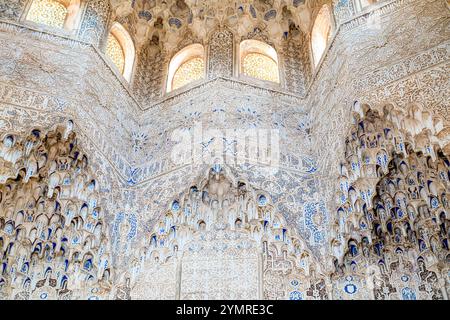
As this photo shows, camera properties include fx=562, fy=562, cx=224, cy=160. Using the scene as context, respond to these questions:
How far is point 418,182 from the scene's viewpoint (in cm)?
653

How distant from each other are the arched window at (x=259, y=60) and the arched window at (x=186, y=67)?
679 mm

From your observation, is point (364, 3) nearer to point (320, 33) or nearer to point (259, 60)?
point (320, 33)

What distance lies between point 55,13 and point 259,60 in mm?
3298

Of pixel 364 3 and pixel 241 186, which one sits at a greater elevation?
pixel 364 3

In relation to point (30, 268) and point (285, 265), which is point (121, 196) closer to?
point (30, 268)

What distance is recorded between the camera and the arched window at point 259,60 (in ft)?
29.7

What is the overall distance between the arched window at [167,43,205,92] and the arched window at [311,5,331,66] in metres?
1.79

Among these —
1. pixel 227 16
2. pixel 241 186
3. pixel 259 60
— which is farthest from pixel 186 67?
pixel 241 186

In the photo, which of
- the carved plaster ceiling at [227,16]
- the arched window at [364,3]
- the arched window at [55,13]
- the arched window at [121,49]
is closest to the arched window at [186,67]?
the carved plaster ceiling at [227,16]

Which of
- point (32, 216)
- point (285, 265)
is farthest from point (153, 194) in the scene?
point (285, 265)

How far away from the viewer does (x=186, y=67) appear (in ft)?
31.0

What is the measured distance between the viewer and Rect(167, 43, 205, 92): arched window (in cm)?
914

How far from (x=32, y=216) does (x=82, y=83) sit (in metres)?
1.86

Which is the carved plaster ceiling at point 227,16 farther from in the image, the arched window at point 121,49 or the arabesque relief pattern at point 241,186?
the arabesque relief pattern at point 241,186
